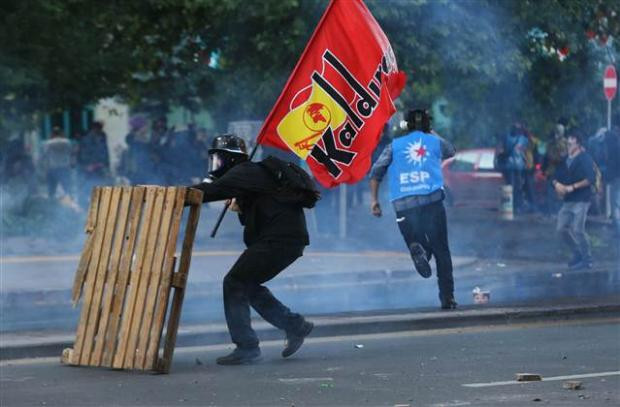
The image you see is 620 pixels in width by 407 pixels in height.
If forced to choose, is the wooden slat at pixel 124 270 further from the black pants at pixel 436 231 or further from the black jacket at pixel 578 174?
the black jacket at pixel 578 174

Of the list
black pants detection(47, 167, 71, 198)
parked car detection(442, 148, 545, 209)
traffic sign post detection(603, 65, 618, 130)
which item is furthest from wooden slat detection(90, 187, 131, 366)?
→ parked car detection(442, 148, 545, 209)

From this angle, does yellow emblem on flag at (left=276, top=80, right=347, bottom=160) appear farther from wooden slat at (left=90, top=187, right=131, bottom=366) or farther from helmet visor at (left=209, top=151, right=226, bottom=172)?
wooden slat at (left=90, top=187, right=131, bottom=366)

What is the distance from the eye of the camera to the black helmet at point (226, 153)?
10.4 m

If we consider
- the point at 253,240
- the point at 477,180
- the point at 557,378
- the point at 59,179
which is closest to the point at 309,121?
the point at 253,240

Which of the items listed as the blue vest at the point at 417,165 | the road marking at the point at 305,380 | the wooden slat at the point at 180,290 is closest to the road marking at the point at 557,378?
the road marking at the point at 305,380

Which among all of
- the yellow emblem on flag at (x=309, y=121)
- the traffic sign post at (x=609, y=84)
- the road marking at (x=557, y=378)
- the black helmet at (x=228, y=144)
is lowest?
the road marking at (x=557, y=378)

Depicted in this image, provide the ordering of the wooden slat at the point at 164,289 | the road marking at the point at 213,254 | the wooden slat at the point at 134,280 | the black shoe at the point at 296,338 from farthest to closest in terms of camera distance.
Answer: the road marking at the point at 213,254, the black shoe at the point at 296,338, the wooden slat at the point at 134,280, the wooden slat at the point at 164,289

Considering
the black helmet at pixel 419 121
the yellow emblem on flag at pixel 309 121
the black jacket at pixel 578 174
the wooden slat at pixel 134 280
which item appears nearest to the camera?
the wooden slat at pixel 134 280

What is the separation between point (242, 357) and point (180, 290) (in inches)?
29.5

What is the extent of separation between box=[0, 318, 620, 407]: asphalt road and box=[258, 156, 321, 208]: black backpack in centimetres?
110

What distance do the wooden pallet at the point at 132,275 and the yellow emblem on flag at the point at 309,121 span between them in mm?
1499

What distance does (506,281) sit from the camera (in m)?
17.0

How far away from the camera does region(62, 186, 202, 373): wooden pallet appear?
391 inches

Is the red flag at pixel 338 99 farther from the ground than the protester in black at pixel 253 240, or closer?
farther from the ground
